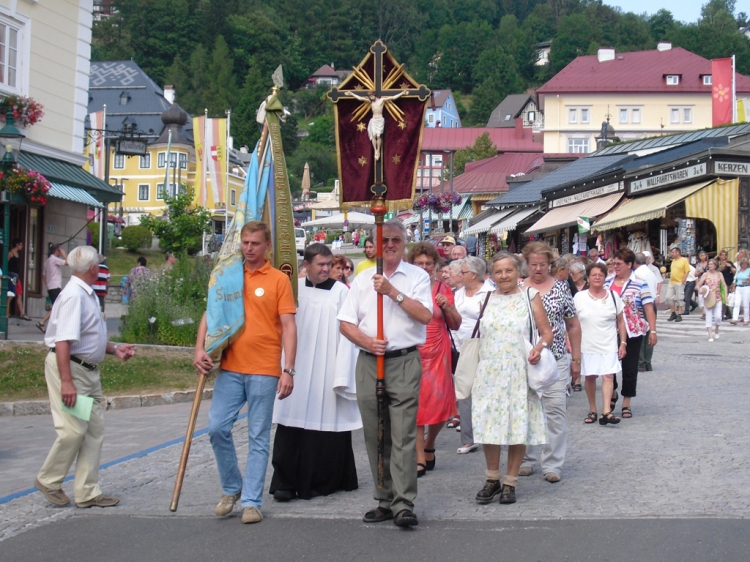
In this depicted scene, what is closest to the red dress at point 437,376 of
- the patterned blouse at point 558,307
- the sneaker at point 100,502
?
the patterned blouse at point 558,307

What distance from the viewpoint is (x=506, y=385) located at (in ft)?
22.2

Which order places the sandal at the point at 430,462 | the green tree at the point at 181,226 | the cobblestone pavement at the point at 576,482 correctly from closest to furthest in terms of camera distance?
the cobblestone pavement at the point at 576,482 → the sandal at the point at 430,462 → the green tree at the point at 181,226

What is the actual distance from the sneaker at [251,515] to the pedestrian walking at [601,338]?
15.8 feet

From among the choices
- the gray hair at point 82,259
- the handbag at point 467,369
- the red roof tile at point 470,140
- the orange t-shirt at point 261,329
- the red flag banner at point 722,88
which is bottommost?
the handbag at point 467,369

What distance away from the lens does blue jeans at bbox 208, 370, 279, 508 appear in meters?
6.28

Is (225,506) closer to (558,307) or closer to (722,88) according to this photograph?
(558,307)

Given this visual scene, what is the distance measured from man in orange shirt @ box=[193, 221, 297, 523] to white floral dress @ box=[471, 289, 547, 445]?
1.40m

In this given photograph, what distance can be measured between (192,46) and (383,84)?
11782cm

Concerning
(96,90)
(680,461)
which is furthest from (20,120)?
(96,90)

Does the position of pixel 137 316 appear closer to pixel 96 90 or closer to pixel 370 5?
pixel 96 90

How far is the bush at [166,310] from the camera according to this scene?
52.5 ft

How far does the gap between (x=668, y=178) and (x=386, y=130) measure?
915 inches

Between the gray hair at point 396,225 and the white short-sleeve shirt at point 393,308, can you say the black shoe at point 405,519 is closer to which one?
the white short-sleeve shirt at point 393,308

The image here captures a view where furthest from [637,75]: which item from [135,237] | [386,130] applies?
[386,130]
